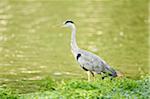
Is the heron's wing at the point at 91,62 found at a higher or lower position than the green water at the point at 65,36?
lower

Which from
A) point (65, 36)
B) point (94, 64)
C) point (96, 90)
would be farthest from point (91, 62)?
point (65, 36)

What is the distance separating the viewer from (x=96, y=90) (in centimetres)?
1236

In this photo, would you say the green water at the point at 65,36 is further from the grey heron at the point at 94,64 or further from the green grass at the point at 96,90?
the green grass at the point at 96,90

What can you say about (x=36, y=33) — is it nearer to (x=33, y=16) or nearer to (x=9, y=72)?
(x=33, y=16)

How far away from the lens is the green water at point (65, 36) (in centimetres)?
1889

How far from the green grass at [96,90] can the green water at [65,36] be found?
12.5ft

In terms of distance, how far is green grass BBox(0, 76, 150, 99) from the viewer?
39.2 ft

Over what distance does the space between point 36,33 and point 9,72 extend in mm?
7343

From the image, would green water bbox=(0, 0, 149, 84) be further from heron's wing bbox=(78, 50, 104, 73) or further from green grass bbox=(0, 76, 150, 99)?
green grass bbox=(0, 76, 150, 99)

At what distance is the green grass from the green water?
382cm

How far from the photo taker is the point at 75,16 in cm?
2983

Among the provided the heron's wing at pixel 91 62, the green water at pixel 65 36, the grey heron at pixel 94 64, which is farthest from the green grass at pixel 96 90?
the green water at pixel 65 36

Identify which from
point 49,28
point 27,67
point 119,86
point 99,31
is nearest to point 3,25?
point 49,28

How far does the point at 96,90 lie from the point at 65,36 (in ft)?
41.7
